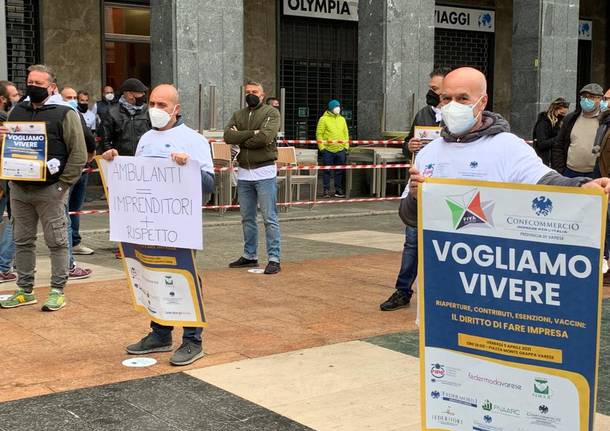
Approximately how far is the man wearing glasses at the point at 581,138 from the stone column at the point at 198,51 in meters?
7.03

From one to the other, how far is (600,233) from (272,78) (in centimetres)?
1866

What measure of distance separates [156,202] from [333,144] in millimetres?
11955

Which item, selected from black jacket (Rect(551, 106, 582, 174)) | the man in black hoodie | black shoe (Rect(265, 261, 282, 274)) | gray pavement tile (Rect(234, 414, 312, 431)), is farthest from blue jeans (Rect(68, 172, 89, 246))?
gray pavement tile (Rect(234, 414, 312, 431))

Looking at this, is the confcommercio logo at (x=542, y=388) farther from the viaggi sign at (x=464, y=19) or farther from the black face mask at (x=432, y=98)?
the viaggi sign at (x=464, y=19)

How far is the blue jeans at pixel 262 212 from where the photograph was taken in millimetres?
9195

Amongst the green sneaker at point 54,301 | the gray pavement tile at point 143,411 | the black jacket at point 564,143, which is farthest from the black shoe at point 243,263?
the gray pavement tile at point 143,411

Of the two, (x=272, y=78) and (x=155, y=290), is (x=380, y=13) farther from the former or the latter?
(x=155, y=290)

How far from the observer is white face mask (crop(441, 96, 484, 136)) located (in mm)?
3936

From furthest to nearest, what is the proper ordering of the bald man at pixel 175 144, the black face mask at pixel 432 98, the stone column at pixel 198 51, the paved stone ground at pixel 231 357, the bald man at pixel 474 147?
the stone column at pixel 198 51 < the black face mask at pixel 432 98 < the bald man at pixel 175 144 < the paved stone ground at pixel 231 357 < the bald man at pixel 474 147

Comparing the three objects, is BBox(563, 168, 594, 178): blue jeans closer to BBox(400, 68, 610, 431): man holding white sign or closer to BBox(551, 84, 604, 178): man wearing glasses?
BBox(551, 84, 604, 178): man wearing glasses

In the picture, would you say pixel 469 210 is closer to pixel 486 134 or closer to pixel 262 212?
pixel 486 134

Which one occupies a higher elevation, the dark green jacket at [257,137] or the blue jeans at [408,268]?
the dark green jacket at [257,137]

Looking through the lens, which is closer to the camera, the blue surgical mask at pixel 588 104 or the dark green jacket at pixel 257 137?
the dark green jacket at pixel 257 137

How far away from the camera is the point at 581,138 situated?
9.27m
